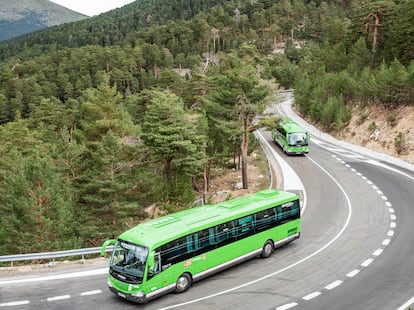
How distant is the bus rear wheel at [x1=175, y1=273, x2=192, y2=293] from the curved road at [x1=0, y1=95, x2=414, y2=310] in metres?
0.26

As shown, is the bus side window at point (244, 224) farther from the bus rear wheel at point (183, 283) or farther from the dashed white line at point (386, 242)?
the dashed white line at point (386, 242)

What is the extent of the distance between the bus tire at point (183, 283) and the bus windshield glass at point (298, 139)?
29510mm

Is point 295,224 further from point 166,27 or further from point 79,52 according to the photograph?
point 166,27

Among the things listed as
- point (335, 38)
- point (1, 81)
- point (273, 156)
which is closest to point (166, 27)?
point (1, 81)

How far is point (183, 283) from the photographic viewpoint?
614 inches

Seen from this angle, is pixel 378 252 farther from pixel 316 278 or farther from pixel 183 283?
pixel 183 283

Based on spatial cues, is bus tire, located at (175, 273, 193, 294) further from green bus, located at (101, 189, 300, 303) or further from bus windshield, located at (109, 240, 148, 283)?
bus windshield, located at (109, 240, 148, 283)

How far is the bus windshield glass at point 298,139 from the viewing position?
1690 inches

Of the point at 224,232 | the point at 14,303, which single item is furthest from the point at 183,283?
the point at 14,303

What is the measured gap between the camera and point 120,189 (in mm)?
30047

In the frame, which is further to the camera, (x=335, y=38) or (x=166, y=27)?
(x=166, y=27)

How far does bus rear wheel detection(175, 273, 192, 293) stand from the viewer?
15391 mm

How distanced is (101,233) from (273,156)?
831 inches

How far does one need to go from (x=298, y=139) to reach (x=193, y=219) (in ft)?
93.9
